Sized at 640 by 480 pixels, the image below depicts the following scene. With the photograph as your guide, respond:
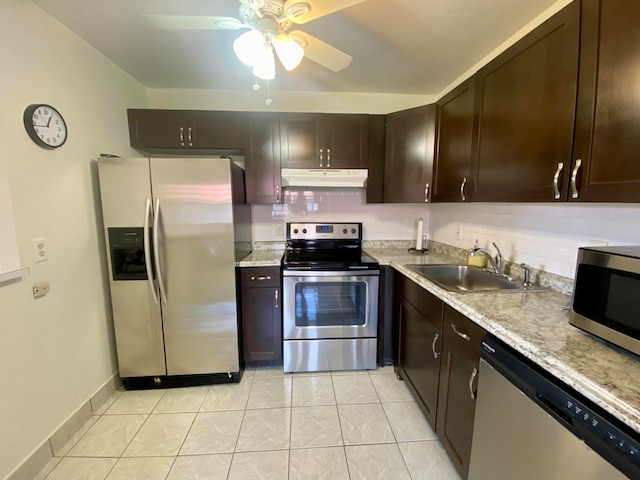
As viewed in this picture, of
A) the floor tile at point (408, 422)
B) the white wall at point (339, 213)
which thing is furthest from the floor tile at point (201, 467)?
the white wall at point (339, 213)

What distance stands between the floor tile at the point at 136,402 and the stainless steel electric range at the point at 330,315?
99 centimetres

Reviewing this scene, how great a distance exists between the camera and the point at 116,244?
1.97 metres

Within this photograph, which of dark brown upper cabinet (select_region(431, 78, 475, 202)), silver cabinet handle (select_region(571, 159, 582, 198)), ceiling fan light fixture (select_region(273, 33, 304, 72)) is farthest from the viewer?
dark brown upper cabinet (select_region(431, 78, 475, 202))

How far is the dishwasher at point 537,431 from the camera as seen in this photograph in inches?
26.8

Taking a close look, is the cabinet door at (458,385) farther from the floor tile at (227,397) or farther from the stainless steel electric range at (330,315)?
the floor tile at (227,397)

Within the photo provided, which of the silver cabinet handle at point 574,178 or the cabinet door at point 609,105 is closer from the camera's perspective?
the cabinet door at point 609,105

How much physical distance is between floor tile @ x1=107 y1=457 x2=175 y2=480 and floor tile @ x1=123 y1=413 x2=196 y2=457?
1.2 inches

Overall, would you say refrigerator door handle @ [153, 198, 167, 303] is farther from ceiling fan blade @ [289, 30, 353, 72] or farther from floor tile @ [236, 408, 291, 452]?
ceiling fan blade @ [289, 30, 353, 72]

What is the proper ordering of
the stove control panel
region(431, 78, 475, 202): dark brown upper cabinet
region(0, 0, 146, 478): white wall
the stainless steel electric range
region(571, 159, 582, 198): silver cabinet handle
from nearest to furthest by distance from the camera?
region(571, 159, 582, 198): silver cabinet handle → region(0, 0, 146, 478): white wall → region(431, 78, 475, 202): dark brown upper cabinet → the stainless steel electric range → the stove control panel

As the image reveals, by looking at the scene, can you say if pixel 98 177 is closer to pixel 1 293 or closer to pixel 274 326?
pixel 1 293

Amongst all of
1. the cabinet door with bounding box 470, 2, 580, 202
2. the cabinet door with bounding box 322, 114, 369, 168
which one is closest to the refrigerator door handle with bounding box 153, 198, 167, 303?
the cabinet door with bounding box 322, 114, 369, 168

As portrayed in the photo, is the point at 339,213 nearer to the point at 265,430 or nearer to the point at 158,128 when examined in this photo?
the point at 158,128

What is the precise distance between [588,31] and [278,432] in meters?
2.44

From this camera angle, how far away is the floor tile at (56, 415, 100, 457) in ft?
5.23
